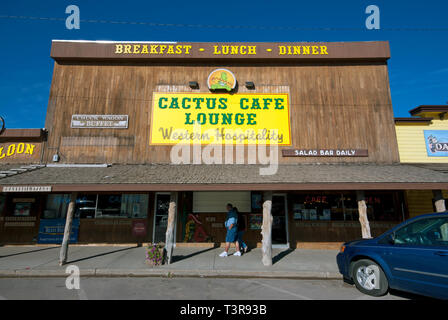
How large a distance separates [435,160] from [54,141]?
1693cm

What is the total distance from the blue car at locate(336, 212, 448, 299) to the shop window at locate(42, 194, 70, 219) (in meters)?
10.9

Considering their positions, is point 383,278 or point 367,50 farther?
point 367,50

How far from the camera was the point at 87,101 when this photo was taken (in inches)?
456

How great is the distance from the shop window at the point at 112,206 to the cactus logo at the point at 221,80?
5892 millimetres

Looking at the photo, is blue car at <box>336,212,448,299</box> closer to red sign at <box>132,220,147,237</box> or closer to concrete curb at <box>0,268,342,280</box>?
concrete curb at <box>0,268,342,280</box>

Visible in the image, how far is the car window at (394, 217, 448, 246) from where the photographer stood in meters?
4.55

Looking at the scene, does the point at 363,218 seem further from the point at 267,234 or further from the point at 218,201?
the point at 218,201

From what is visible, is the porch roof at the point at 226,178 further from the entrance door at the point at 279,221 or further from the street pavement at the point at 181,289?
the street pavement at the point at 181,289

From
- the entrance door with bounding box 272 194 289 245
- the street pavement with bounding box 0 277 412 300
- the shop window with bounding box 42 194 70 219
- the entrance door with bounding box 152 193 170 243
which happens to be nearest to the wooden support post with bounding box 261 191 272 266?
the street pavement with bounding box 0 277 412 300

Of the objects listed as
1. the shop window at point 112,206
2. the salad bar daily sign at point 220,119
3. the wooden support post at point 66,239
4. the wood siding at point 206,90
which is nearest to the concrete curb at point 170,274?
the wooden support post at point 66,239

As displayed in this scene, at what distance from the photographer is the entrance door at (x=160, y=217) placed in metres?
10.7

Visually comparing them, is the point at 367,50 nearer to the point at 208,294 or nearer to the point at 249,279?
the point at 249,279
